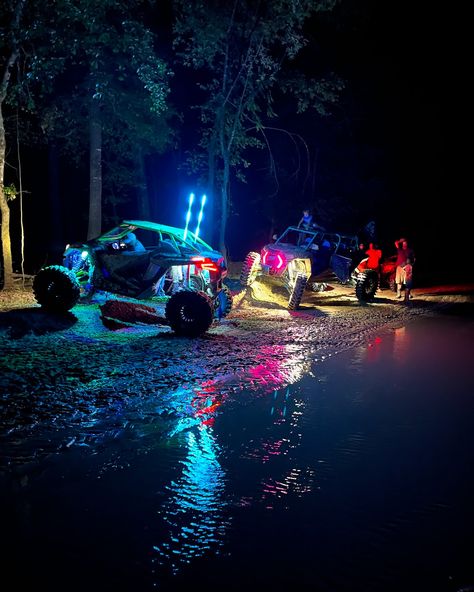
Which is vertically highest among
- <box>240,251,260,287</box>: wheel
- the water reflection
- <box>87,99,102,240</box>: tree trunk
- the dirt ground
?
<box>87,99,102,240</box>: tree trunk

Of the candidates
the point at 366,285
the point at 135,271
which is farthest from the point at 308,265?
the point at 135,271

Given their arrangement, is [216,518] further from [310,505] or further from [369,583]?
[369,583]

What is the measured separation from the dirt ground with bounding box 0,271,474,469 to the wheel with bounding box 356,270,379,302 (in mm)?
2230

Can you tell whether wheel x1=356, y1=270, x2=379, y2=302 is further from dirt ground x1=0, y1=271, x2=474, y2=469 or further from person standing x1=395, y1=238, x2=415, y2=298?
dirt ground x1=0, y1=271, x2=474, y2=469

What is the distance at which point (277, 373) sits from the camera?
7.94 meters

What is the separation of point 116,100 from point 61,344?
1211 centimetres

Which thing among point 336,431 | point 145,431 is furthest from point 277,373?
point 145,431

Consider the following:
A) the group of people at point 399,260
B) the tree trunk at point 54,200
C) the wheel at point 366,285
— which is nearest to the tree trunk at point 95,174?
the group of people at point 399,260

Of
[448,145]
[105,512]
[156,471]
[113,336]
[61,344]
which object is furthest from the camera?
[448,145]

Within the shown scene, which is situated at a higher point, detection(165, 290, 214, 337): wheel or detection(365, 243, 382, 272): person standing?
detection(365, 243, 382, 272): person standing

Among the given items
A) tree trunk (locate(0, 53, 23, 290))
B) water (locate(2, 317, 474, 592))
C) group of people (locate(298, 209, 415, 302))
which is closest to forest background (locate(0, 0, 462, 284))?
tree trunk (locate(0, 53, 23, 290))

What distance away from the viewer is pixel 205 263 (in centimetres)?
1123

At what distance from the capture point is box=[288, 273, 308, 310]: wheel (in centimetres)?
1416

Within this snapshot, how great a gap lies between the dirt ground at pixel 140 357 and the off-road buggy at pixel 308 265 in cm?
76
